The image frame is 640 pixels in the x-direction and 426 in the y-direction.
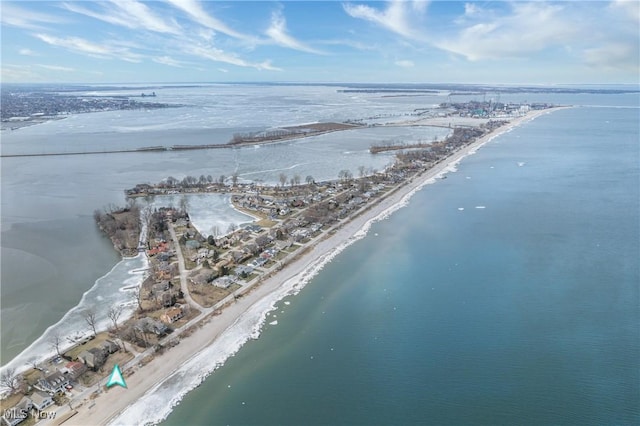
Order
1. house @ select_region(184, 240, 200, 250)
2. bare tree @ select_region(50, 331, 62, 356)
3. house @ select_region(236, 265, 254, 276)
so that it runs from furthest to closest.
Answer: house @ select_region(184, 240, 200, 250) < house @ select_region(236, 265, 254, 276) < bare tree @ select_region(50, 331, 62, 356)

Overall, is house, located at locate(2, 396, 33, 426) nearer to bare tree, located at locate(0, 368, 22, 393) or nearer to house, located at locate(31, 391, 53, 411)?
house, located at locate(31, 391, 53, 411)

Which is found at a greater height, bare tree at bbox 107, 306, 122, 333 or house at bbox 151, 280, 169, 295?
house at bbox 151, 280, 169, 295

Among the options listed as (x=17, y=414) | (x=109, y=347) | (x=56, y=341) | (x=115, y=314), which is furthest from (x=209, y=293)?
(x=17, y=414)

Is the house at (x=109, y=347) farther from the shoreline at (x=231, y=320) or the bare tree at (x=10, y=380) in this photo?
the bare tree at (x=10, y=380)

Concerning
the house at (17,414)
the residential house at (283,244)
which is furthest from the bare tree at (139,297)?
the residential house at (283,244)

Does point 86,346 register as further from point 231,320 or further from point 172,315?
point 231,320

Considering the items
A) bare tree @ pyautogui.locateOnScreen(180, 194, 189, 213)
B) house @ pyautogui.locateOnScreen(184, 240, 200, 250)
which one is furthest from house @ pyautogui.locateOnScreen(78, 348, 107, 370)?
bare tree @ pyautogui.locateOnScreen(180, 194, 189, 213)

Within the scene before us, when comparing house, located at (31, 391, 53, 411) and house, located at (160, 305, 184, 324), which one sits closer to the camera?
house, located at (31, 391, 53, 411)
